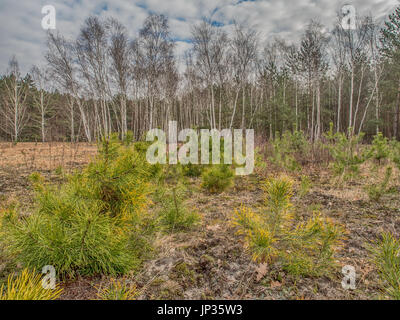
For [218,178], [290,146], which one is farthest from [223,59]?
[218,178]

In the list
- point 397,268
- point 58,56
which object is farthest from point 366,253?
point 58,56

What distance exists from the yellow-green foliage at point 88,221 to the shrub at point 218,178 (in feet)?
8.05

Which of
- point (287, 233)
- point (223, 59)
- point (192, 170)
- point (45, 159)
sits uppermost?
point (223, 59)

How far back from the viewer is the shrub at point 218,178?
3.93 meters

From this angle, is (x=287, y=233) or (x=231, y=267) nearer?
(x=287, y=233)

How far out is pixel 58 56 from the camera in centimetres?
1395

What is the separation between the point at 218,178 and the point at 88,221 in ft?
9.76

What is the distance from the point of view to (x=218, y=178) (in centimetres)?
398

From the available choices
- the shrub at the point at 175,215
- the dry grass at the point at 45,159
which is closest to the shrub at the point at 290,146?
the shrub at the point at 175,215

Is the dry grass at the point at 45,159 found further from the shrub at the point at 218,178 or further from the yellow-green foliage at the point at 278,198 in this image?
the yellow-green foliage at the point at 278,198

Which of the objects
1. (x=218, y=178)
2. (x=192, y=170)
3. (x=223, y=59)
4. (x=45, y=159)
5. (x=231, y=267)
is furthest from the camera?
(x=223, y=59)

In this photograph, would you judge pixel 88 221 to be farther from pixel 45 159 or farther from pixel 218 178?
pixel 45 159

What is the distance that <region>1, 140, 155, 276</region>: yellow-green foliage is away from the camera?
124 cm

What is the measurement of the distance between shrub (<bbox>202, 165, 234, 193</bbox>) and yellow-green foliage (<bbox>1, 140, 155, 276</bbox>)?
245 cm
